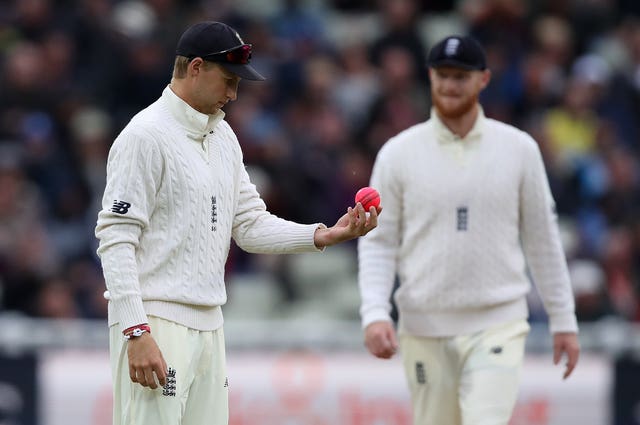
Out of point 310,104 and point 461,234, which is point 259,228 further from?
point 310,104

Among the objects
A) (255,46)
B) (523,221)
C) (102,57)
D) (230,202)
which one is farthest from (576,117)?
(230,202)

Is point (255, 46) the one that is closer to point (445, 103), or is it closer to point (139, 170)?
point (445, 103)

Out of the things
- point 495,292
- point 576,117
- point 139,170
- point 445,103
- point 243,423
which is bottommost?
point 243,423

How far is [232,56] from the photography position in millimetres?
5301

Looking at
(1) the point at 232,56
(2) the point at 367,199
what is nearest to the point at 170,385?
(2) the point at 367,199

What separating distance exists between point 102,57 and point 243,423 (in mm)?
4513

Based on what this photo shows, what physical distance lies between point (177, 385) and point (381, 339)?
1627mm

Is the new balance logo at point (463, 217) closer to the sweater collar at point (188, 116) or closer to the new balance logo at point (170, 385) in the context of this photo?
the sweater collar at point (188, 116)

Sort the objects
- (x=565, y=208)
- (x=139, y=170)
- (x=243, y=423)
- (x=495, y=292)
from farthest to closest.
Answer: (x=565, y=208) < (x=243, y=423) < (x=495, y=292) < (x=139, y=170)

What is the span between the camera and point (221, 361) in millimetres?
5457

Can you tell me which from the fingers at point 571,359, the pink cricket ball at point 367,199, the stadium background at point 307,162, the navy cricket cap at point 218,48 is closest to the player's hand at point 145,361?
the pink cricket ball at point 367,199

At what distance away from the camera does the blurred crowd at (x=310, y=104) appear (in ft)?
36.8

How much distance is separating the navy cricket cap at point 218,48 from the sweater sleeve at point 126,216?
1.27 feet

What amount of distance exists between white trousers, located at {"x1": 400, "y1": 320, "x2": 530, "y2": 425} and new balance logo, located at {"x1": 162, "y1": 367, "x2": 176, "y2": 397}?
1.70m
